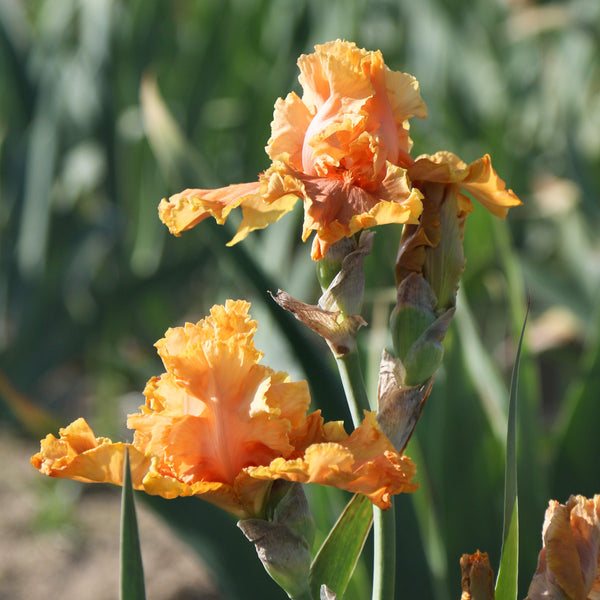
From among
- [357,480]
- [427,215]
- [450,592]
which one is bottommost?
[450,592]

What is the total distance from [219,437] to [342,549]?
0.42ft

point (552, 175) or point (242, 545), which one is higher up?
point (552, 175)

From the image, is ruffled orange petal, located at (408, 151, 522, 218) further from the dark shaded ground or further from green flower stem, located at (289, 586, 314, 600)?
the dark shaded ground

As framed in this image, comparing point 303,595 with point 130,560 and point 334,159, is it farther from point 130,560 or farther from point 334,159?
point 334,159

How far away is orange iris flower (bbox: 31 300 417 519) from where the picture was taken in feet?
1.06

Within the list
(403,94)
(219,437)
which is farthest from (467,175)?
(219,437)

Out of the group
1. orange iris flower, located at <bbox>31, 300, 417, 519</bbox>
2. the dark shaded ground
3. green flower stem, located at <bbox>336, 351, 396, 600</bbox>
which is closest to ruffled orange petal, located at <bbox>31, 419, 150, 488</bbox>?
orange iris flower, located at <bbox>31, 300, 417, 519</bbox>

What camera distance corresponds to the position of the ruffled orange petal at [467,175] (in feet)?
1.18

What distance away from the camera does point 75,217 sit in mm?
1690

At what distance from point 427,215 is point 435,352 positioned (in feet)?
0.23

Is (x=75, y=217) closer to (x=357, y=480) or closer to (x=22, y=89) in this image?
(x=22, y=89)

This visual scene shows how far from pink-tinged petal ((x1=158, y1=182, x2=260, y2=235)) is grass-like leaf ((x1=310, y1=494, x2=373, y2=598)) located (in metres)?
0.17

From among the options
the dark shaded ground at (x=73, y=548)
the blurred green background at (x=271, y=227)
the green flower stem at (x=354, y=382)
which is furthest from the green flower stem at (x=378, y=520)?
the dark shaded ground at (x=73, y=548)

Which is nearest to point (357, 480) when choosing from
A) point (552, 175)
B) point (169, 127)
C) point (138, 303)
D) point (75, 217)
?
point (169, 127)
